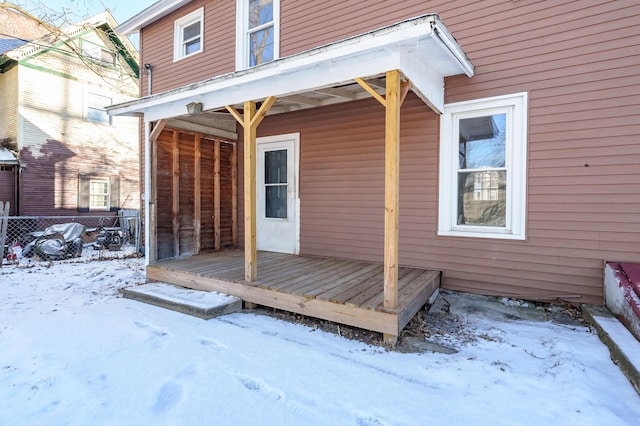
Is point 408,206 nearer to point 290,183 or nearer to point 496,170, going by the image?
point 496,170

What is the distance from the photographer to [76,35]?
437 inches

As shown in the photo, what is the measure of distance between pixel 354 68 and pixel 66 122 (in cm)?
1162

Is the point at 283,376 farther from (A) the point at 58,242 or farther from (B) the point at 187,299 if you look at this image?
(A) the point at 58,242

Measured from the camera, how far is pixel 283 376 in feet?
8.27

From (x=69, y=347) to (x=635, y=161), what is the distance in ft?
18.5

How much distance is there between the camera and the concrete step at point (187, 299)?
3.75 metres

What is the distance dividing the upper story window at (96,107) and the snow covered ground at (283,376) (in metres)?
10.2

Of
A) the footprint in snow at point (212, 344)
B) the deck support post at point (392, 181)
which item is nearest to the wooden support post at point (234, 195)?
the footprint in snow at point (212, 344)

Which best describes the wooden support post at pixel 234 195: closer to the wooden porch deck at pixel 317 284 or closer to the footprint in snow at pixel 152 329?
the wooden porch deck at pixel 317 284

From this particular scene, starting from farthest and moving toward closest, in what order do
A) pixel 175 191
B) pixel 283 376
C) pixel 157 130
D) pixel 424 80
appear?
pixel 175 191
pixel 157 130
pixel 424 80
pixel 283 376

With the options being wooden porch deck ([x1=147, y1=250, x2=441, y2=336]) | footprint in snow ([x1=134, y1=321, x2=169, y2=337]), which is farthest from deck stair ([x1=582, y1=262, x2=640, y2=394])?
footprint in snow ([x1=134, y1=321, x2=169, y2=337])

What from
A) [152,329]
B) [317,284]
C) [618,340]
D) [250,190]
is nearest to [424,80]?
[250,190]

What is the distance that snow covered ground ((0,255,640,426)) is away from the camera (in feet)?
6.80

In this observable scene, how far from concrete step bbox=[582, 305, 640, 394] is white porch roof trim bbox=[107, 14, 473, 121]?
273 centimetres
